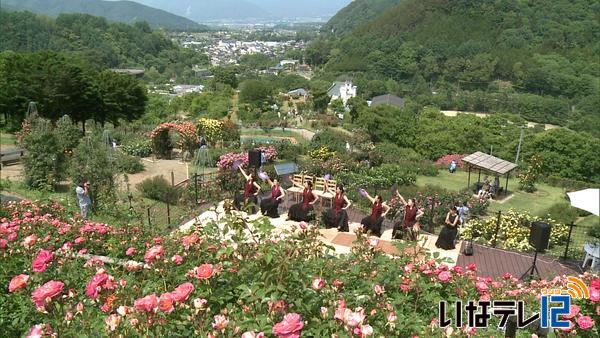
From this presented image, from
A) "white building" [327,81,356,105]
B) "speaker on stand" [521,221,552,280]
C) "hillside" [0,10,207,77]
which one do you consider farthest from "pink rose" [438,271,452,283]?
"hillside" [0,10,207,77]

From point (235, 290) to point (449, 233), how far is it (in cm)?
644

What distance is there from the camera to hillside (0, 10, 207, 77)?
99.8 m

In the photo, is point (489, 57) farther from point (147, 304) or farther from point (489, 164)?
point (147, 304)

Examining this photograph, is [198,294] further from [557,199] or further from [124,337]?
[557,199]

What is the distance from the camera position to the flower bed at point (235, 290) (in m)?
2.32

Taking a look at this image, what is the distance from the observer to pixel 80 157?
10.9 metres

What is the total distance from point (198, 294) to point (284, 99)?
67.0 m

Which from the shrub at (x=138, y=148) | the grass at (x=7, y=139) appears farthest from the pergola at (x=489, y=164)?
the grass at (x=7, y=139)

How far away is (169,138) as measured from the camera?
17953 mm

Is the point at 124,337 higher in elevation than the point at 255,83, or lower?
higher

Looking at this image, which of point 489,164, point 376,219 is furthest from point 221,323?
point 489,164

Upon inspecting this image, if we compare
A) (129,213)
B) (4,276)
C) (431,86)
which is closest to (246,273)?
(4,276)

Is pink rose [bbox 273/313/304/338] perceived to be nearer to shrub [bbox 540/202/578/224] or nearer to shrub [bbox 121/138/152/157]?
shrub [bbox 540/202/578/224]

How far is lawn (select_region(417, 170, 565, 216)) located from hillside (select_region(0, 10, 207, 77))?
300 ft
